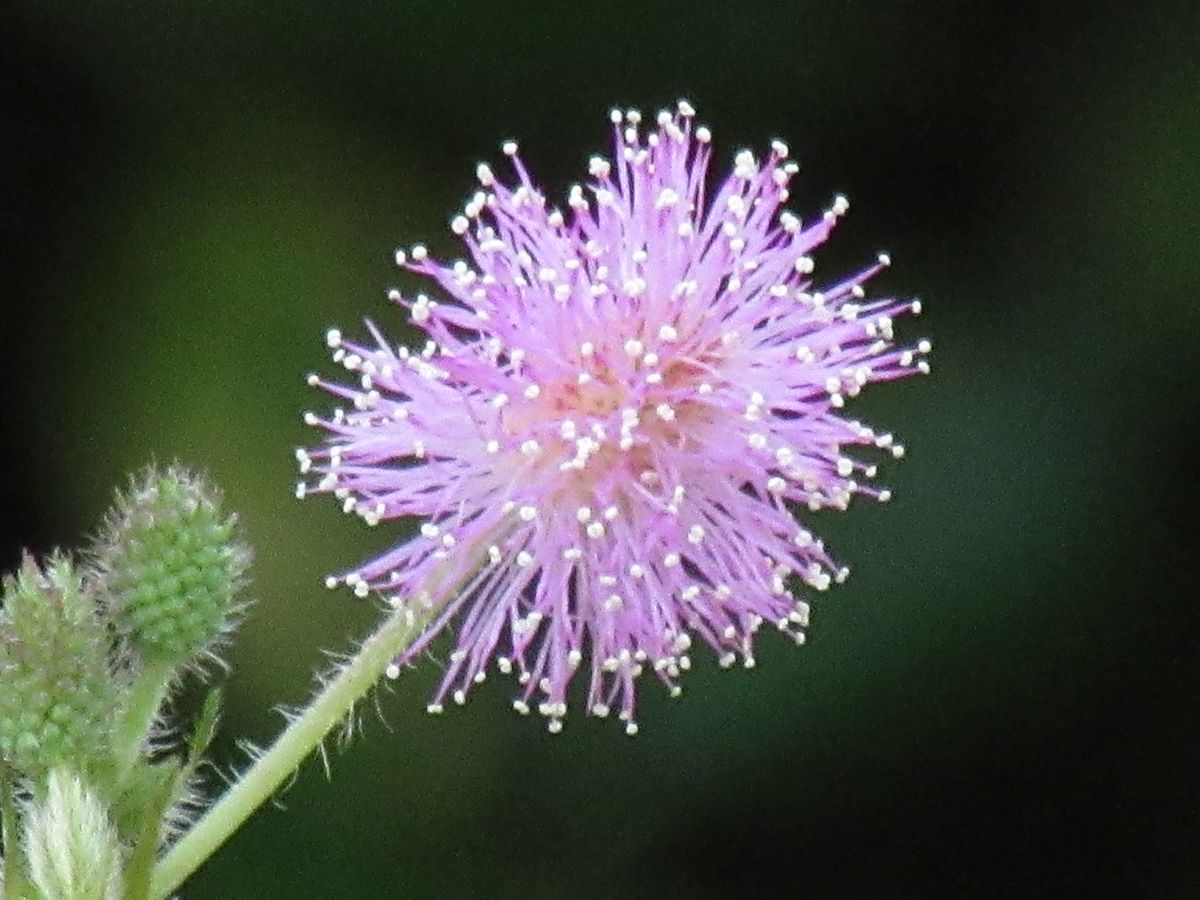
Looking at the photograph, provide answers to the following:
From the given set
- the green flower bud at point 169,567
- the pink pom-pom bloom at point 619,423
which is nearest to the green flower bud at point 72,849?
the green flower bud at point 169,567

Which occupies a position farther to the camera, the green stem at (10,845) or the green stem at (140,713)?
the green stem at (140,713)

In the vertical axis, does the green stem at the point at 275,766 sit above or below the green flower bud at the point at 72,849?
above

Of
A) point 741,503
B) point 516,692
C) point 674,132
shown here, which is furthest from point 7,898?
point 516,692

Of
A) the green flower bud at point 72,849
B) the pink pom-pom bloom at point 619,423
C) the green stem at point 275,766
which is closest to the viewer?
the green flower bud at point 72,849

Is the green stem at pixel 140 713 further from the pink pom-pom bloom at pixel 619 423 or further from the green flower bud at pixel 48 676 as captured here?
the pink pom-pom bloom at pixel 619 423

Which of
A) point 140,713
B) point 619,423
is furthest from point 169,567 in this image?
point 619,423

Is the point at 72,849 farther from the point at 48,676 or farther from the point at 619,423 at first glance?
the point at 619,423

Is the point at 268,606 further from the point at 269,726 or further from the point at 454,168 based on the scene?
the point at 454,168
